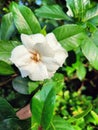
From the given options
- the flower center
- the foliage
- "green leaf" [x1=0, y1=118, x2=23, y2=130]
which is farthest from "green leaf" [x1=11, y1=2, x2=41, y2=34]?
"green leaf" [x1=0, y1=118, x2=23, y2=130]

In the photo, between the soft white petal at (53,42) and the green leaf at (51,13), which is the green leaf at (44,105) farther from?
the green leaf at (51,13)

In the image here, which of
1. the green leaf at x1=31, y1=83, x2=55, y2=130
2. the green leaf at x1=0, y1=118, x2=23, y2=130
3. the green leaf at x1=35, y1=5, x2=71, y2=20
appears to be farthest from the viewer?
the green leaf at x1=35, y1=5, x2=71, y2=20

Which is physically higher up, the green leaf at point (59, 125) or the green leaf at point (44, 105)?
the green leaf at point (44, 105)

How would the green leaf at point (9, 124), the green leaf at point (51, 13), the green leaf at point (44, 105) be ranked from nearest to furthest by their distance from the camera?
the green leaf at point (44, 105), the green leaf at point (9, 124), the green leaf at point (51, 13)

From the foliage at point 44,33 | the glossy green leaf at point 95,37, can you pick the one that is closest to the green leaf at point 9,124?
the foliage at point 44,33

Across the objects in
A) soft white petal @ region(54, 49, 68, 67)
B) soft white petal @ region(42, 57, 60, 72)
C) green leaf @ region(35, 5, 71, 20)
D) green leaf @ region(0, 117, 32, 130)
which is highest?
green leaf @ region(35, 5, 71, 20)

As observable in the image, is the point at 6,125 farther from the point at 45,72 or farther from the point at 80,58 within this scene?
the point at 80,58

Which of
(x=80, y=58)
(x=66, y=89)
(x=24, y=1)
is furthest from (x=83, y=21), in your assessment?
(x=66, y=89)

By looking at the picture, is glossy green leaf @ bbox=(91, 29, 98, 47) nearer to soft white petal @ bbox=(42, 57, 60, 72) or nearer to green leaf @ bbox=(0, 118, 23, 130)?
soft white petal @ bbox=(42, 57, 60, 72)
